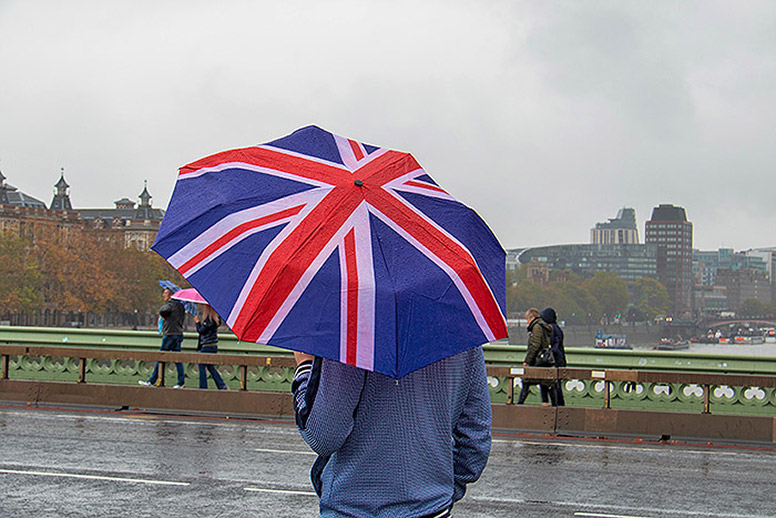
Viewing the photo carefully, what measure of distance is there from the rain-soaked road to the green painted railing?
5.56ft

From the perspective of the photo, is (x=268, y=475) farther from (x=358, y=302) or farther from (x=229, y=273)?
(x=358, y=302)

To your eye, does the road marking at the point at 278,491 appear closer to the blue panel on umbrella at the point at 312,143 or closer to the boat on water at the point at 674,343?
the blue panel on umbrella at the point at 312,143

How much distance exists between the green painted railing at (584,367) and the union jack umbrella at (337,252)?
44.2 feet

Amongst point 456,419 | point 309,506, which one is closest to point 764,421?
point 309,506

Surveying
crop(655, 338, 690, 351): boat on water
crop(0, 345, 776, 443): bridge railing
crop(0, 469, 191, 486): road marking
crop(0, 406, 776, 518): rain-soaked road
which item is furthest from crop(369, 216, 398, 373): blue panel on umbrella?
crop(655, 338, 690, 351): boat on water

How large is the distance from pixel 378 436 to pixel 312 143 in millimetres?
1012

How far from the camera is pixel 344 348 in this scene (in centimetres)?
278

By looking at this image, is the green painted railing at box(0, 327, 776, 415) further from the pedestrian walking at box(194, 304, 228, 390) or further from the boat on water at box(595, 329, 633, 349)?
the boat on water at box(595, 329, 633, 349)

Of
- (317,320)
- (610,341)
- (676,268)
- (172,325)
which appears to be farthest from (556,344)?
(676,268)

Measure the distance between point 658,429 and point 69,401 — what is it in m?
9.68

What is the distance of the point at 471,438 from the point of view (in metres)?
3.22

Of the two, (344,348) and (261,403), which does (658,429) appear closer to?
(261,403)

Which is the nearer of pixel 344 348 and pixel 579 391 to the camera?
pixel 344 348

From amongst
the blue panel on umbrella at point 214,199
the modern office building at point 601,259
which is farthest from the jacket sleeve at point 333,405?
the modern office building at point 601,259
